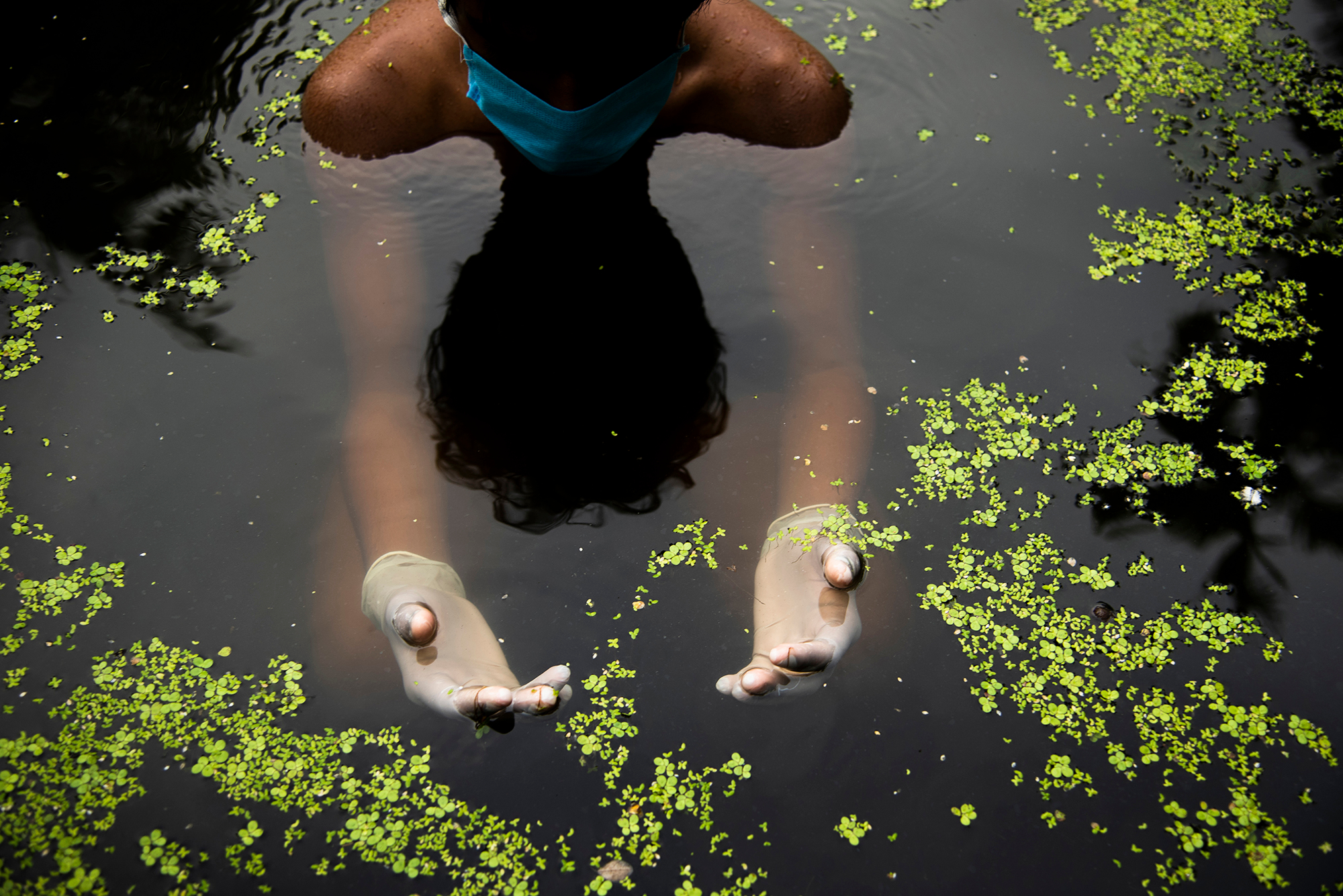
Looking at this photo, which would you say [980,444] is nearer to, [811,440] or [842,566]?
[811,440]

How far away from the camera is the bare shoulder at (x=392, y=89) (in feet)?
7.57

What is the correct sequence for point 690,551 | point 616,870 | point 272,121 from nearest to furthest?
point 616,870
point 690,551
point 272,121

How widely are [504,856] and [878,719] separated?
958mm

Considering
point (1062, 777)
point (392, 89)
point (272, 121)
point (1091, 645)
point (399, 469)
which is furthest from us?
point (272, 121)

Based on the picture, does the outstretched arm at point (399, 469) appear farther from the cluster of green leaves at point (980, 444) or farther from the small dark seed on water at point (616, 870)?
the cluster of green leaves at point (980, 444)

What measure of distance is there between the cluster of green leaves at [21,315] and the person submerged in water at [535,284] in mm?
948

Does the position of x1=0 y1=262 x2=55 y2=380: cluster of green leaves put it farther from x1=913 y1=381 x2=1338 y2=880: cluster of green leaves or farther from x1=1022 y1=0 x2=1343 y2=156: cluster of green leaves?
x1=1022 y1=0 x2=1343 y2=156: cluster of green leaves

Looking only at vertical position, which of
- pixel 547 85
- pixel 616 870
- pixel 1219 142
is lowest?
pixel 616 870

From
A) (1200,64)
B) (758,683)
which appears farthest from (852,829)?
(1200,64)

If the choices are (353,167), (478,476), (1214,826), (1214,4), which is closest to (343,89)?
(353,167)

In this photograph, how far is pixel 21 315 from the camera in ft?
8.10

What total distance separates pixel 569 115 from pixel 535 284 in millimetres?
668

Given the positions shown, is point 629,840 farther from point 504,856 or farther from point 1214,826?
point 1214,826

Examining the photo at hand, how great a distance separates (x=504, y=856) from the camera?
1764 millimetres
